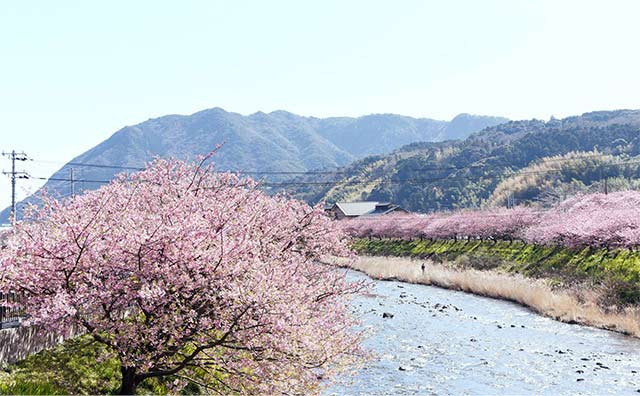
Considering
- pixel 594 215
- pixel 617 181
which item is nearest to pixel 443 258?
pixel 594 215

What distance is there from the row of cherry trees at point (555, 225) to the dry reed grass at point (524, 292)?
6334 mm

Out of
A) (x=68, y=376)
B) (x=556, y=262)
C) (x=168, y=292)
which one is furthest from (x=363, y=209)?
(x=168, y=292)

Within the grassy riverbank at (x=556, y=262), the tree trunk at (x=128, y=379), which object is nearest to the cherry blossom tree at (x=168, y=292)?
the tree trunk at (x=128, y=379)

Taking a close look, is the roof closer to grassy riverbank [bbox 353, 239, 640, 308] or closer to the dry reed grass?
grassy riverbank [bbox 353, 239, 640, 308]

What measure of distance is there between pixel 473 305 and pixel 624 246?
13405 mm

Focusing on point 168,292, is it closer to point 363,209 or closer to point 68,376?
point 68,376

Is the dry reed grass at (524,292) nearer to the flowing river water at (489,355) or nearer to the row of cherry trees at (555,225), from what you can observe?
the flowing river water at (489,355)

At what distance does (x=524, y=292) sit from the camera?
4053cm

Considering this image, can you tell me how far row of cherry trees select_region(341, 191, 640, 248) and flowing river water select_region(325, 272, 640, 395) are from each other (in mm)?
11030

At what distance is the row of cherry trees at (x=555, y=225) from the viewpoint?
44156 mm

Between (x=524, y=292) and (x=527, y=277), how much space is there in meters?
8.32

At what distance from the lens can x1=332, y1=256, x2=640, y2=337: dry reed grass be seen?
30.7 m

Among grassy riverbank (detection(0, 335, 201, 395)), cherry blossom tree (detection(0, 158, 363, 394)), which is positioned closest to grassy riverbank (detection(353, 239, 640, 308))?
cherry blossom tree (detection(0, 158, 363, 394))

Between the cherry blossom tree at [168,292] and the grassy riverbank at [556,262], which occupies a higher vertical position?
the cherry blossom tree at [168,292]
